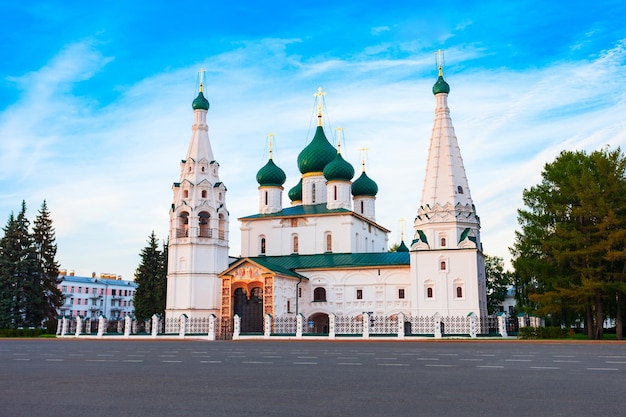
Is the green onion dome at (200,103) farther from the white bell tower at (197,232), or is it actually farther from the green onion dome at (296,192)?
the green onion dome at (296,192)

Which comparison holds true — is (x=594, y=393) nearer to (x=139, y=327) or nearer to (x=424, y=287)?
(x=424, y=287)

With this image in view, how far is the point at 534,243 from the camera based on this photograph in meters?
33.2

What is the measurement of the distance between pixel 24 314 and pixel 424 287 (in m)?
27.1

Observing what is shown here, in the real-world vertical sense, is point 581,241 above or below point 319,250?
below

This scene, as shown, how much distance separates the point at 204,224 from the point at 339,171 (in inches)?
413

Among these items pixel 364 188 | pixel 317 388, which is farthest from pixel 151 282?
pixel 317 388

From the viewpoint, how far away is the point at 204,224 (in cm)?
4175

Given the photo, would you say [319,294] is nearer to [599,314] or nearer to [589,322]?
[589,322]

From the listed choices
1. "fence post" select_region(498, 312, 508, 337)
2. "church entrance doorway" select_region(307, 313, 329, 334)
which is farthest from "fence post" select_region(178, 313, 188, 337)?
"fence post" select_region(498, 312, 508, 337)

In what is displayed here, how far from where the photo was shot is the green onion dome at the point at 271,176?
4769 cm

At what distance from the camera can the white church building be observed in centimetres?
3688

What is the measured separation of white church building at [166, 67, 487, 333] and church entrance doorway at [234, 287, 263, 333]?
0.21 feet

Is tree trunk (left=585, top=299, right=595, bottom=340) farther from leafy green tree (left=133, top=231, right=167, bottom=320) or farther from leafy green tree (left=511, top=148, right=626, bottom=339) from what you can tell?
leafy green tree (left=133, top=231, right=167, bottom=320)

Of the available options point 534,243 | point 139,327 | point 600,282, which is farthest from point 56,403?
point 139,327
